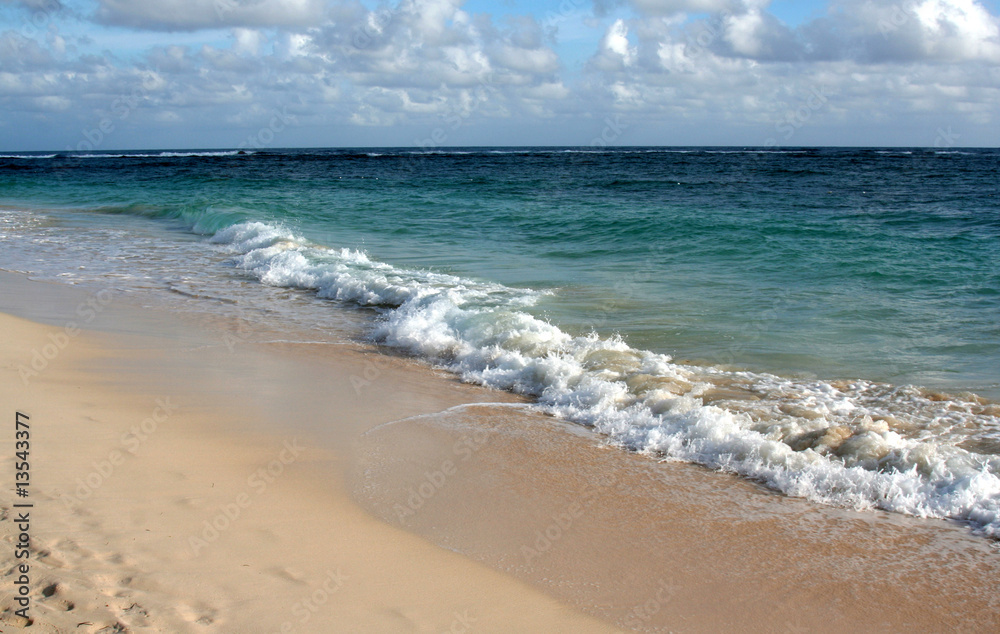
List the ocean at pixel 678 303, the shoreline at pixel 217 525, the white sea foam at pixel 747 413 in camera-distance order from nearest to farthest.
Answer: the shoreline at pixel 217 525, the white sea foam at pixel 747 413, the ocean at pixel 678 303

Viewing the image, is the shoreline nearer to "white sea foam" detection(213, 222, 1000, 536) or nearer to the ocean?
"white sea foam" detection(213, 222, 1000, 536)

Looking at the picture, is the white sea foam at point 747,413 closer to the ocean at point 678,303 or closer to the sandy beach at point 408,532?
the ocean at point 678,303

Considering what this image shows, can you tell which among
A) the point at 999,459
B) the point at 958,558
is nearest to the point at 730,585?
the point at 958,558

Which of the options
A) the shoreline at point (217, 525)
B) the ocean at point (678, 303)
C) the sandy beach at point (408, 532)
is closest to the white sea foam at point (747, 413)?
the ocean at point (678, 303)

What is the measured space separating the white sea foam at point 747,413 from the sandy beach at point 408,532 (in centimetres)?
25

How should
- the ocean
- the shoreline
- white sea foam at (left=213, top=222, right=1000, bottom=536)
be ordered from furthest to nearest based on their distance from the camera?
1. the ocean
2. white sea foam at (left=213, top=222, right=1000, bottom=536)
3. the shoreline

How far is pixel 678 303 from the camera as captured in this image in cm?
868

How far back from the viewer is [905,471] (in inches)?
165

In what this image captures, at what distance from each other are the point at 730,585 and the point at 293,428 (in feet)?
9.98

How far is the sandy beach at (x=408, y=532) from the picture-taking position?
2838 mm

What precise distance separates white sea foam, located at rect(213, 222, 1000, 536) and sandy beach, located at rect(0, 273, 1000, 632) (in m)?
0.25

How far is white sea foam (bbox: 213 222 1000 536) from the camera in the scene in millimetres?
4070

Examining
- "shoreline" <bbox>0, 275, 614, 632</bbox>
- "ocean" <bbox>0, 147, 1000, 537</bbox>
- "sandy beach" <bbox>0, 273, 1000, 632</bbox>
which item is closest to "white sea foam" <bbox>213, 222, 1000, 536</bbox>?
"ocean" <bbox>0, 147, 1000, 537</bbox>

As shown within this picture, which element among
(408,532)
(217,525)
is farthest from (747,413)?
(217,525)
